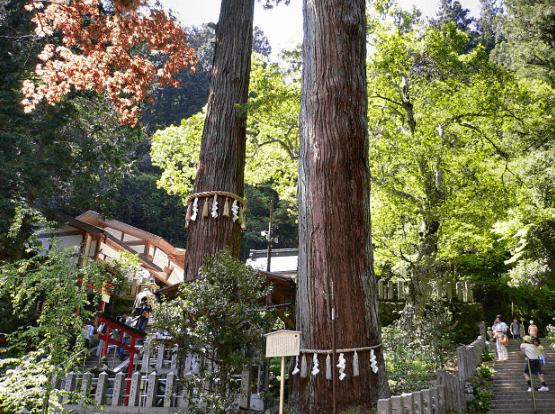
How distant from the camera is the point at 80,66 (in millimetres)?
10789

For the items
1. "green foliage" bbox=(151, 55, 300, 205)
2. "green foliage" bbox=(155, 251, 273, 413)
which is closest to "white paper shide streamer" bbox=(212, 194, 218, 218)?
"green foliage" bbox=(155, 251, 273, 413)

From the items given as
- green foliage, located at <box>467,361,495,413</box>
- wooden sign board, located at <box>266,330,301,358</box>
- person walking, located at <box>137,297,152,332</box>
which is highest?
person walking, located at <box>137,297,152,332</box>

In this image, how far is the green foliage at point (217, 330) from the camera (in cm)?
517

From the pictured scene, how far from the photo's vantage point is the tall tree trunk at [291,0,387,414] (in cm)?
523

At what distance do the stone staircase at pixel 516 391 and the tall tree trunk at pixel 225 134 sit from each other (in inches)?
236

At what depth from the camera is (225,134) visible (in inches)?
342

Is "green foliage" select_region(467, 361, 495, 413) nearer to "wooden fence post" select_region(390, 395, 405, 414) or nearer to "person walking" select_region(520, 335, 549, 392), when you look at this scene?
"person walking" select_region(520, 335, 549, 392)

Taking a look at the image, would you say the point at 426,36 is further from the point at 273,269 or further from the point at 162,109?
the point at 162,109

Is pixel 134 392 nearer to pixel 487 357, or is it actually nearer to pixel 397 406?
pixel 397 406

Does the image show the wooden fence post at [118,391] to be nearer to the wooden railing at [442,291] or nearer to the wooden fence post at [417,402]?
the wooden fence post at [417,402]

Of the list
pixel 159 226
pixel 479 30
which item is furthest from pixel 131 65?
pixel 479 30

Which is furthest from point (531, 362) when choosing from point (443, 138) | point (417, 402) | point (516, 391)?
point (443, 138)

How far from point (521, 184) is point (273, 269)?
1681 cm

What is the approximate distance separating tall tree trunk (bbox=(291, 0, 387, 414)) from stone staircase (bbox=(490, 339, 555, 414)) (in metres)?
4.48
